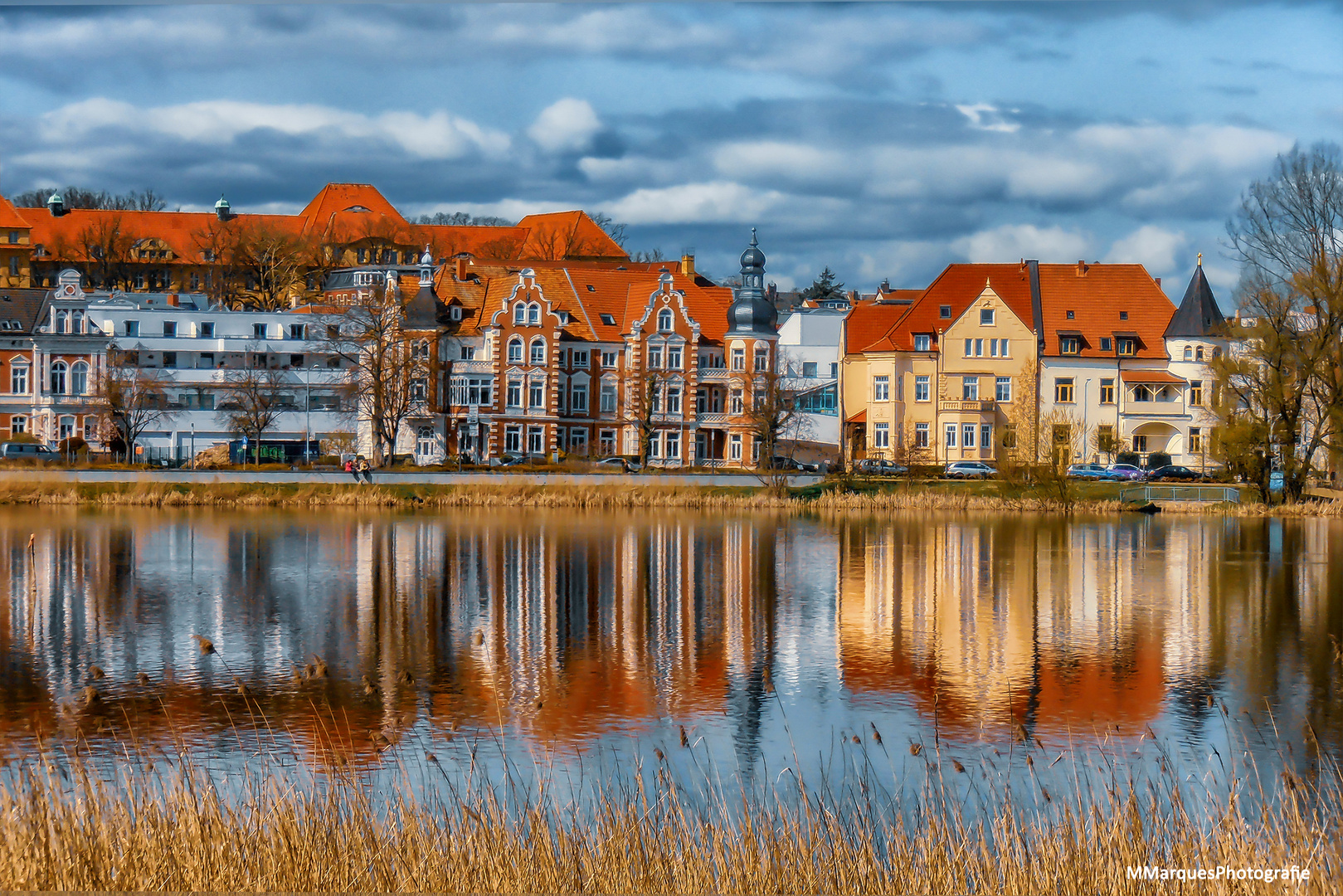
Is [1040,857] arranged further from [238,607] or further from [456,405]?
[456,405]

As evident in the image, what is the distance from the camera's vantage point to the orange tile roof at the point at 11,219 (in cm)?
10494

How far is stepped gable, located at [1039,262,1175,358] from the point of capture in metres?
76.1

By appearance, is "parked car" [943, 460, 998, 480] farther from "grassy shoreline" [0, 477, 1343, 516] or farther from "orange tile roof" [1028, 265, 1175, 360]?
"grassy shoreline" [0, 477, 1343, 516]

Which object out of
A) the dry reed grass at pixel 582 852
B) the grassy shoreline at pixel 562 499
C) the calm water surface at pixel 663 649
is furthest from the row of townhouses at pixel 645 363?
the dry reed grass at pixel 582 852

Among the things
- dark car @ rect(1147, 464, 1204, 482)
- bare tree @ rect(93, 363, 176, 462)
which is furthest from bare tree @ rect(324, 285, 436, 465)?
dark car @ rect(1147, 464, 1204, 482)

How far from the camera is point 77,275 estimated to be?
3140 inches

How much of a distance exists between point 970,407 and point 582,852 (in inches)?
2606

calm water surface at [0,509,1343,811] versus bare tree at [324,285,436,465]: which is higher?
bare tree at [324,285,436,465]

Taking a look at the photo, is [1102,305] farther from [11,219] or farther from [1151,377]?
[11,219]

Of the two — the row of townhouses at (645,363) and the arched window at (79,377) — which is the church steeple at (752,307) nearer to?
the row of townhouses at (645,363)

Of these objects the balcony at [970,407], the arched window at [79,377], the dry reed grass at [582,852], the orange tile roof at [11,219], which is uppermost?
the orange tile roof at [11,219]

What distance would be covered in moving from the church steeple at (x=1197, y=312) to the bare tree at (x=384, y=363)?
3937 centimetres

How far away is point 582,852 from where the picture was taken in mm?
10125

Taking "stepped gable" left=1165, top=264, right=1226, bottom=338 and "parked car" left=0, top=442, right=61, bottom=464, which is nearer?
"parked car" left=0, top=442, right=61, bottom=464
